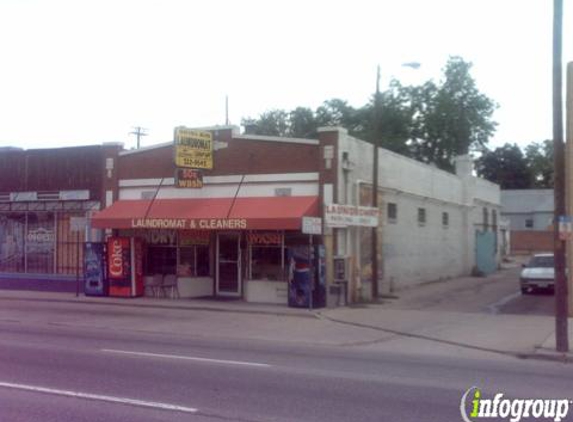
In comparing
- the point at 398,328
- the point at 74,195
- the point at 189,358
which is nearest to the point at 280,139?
the point at 398,328

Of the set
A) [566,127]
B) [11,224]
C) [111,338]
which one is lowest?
[111,338]

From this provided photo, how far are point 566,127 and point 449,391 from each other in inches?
531

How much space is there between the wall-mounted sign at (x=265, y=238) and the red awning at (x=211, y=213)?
3.64 ft

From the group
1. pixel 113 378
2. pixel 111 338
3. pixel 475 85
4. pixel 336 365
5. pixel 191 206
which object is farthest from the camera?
pixel 475 85

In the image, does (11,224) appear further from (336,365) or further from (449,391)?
(449,391)

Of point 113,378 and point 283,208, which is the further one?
point 283,208

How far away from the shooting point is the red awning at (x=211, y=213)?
873 inches

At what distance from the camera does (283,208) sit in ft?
74.0

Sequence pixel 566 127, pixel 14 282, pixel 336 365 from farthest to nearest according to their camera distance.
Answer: pixel 14 282
pixel 566 127
pixel 336 365

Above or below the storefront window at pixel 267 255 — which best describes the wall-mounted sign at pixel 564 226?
above

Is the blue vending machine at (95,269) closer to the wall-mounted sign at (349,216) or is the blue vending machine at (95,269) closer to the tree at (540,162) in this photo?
the wall-mounted sign at (349,216)

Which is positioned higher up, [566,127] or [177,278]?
[566,127]

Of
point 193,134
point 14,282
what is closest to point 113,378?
point 193,134

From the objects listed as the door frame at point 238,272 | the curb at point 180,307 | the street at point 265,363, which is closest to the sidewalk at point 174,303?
the curb at point 180,307
